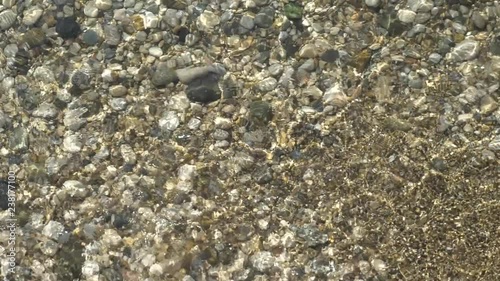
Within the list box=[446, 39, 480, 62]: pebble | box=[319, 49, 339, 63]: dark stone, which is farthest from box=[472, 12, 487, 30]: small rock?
box=[319, 49, 339, 63]: dark stone

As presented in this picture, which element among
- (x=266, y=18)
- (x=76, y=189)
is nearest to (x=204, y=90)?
(x=266, y=18)

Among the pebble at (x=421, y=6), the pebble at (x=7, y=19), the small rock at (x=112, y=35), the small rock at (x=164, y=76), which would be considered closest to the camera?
the pebble at (x=421, y=6)

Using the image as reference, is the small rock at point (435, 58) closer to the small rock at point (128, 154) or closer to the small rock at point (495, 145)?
the small rock at point (495, 145)

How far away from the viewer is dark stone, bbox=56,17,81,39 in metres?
4.93

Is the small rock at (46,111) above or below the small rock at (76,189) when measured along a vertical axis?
above

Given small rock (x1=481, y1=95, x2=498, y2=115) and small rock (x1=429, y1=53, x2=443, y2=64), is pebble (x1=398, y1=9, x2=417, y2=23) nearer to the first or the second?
small rock (x1=429, y1=53, x2=443, y2=64)

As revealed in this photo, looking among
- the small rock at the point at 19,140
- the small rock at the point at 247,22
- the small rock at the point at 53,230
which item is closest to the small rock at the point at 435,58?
the small rock at the point at 247,22

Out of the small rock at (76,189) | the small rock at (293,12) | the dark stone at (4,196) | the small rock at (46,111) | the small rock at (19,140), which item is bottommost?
the dark stone at (4,196)

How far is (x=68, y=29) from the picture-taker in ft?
16.2

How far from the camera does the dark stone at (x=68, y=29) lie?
4926mm

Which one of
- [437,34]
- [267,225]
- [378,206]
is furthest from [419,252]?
[437,34]

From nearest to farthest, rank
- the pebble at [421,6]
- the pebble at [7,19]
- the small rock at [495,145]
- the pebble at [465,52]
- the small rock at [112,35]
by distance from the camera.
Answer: the small rock at [495,145] < the pebble at [465,52] < the pebble at [421,6] < the small rock at [112,35] < the pebble at [7,19]

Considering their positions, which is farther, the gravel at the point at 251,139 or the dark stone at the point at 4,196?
the dark stone at the point at 4,196

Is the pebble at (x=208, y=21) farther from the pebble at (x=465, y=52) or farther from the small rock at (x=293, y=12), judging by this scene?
the pebble at (x=465, y=52)
